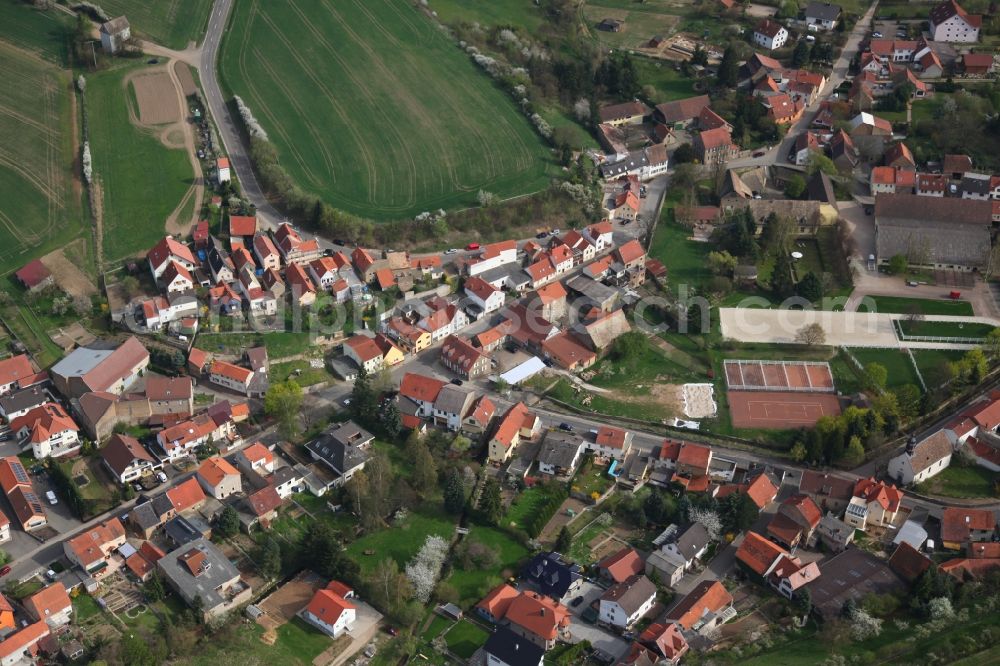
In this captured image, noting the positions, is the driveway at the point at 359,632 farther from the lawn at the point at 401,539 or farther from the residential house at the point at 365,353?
the residential house at the point at 365,353

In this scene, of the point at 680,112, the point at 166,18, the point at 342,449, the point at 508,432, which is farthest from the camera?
the point at 166,18

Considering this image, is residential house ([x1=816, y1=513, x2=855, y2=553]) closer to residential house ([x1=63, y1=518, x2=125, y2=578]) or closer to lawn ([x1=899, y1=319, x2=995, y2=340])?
lawn ([x1=899, y1=319, x2=995, y2=340])

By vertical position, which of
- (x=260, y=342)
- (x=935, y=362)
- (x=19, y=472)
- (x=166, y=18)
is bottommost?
(x=935, y=362)

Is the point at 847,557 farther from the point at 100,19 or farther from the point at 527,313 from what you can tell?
the point at 100,19

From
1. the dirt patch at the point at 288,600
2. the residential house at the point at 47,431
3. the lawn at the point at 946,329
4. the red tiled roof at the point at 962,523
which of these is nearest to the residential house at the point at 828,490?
the red tiled roof at the point at 962,523

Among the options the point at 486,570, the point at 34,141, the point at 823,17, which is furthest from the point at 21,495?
the point at 823,17

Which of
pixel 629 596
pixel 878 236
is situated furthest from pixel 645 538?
pixel 878 236

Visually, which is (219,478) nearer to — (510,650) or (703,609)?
(510,650)
